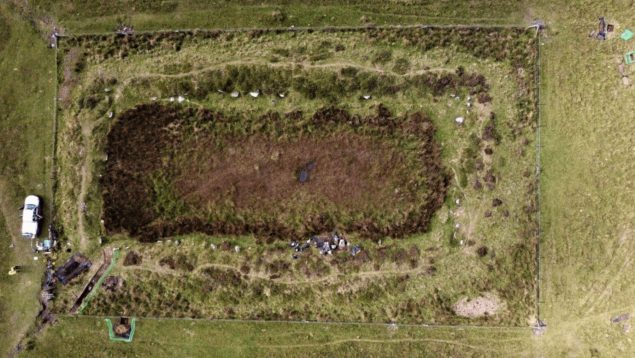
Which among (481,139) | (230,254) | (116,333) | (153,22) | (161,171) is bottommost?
(116,333)

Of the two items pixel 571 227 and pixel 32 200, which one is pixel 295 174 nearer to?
pixel 32 200

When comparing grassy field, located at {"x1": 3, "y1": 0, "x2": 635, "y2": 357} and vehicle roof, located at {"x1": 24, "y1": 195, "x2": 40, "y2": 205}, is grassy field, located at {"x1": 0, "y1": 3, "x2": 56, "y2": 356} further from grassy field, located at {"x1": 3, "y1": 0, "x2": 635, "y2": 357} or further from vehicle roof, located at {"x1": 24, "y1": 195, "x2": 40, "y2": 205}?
grassy field, located at {"x1": 3, "y1": 0, "x2": 635, "y2": 357}

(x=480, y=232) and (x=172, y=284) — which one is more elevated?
(x=480, y=232)

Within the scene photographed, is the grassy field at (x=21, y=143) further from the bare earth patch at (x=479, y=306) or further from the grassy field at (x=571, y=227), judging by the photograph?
the bare earth patch at (x=479, y=306)

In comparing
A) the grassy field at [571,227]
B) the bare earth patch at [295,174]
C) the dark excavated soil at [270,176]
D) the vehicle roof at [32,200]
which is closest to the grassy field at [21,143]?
the vehicle roof at [32,200]

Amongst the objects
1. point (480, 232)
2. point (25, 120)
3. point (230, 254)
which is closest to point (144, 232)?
point (230, 254)

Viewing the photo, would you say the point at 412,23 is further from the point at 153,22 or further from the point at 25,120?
the point at 25,120

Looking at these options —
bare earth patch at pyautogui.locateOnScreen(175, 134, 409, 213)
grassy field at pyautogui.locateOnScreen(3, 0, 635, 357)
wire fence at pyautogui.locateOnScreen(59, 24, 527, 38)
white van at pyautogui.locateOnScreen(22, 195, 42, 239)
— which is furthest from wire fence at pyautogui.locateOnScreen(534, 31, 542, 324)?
white van at pyautogui.locateOnScreen(22, 195, 42, 239)
